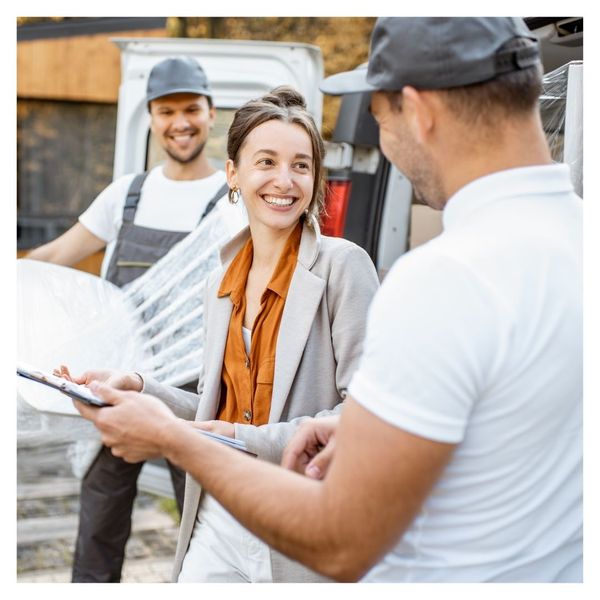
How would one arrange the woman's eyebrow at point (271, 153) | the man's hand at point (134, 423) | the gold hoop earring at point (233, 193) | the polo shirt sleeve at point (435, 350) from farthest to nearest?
the gold hoop earring at point (233, 193)
the woman's eyebrow at point (271, 153)
the man's hand at point (134, 423)
the polo shirt sleeve at point (435, 350)

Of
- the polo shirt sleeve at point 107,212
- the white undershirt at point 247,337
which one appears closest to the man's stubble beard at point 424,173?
the white undershirt at point 247,337

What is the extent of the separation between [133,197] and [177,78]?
505mm

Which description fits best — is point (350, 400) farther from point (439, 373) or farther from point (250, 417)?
point (250, 417)

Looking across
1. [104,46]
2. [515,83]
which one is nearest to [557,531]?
[515,83]

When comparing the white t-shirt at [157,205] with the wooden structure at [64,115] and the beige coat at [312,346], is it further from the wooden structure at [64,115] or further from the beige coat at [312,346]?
the wooden structure at [64,115]

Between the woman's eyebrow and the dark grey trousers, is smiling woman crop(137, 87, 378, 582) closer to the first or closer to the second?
the woman's eyebrow

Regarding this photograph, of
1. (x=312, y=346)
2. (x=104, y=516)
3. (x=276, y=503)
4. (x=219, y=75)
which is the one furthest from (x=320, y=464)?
(x=219, y=75)

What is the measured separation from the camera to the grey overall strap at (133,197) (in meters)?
3.44

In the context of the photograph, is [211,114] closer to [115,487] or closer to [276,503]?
[115,487]

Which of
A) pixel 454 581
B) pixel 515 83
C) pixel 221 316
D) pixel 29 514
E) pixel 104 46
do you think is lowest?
pixel 29 514

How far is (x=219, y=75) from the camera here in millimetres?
3902

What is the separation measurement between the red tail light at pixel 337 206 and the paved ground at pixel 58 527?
4.59ft

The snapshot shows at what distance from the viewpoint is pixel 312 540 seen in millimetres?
1104
